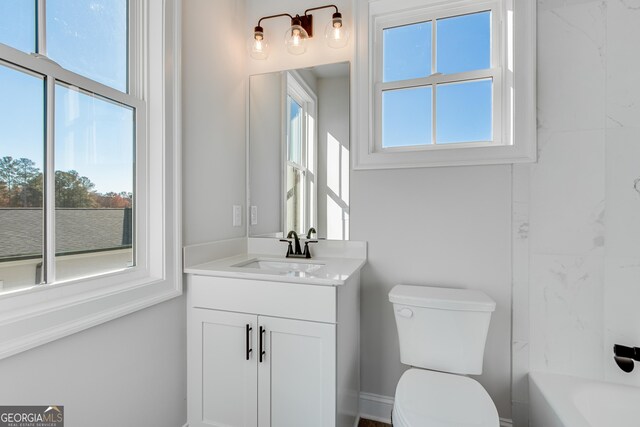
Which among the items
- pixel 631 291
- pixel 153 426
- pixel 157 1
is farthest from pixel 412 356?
pixel 157 1

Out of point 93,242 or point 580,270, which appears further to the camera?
point 580,270

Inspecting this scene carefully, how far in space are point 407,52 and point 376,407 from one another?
6.80 ft

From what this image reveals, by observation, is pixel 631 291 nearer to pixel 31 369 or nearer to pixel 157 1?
pixel 31 369

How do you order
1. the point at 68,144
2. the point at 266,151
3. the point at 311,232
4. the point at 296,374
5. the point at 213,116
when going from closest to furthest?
the point at 68,144 → the point at 296,374 → the point at 213,116 → the point at 311,232 → the point at 266,151

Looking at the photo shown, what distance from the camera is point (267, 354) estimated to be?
51.0 inches

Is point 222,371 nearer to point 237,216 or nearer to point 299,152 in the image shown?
point 237,216

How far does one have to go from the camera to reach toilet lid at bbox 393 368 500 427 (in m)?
1.02

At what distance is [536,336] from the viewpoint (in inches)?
57.6

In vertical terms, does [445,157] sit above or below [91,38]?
below

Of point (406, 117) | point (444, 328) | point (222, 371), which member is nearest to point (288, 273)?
point (222, 371)

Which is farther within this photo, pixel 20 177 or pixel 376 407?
pixel 376 407

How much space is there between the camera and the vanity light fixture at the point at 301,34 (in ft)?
5.61

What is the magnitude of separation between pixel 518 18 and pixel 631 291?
1395mm

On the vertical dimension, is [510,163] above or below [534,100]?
below
